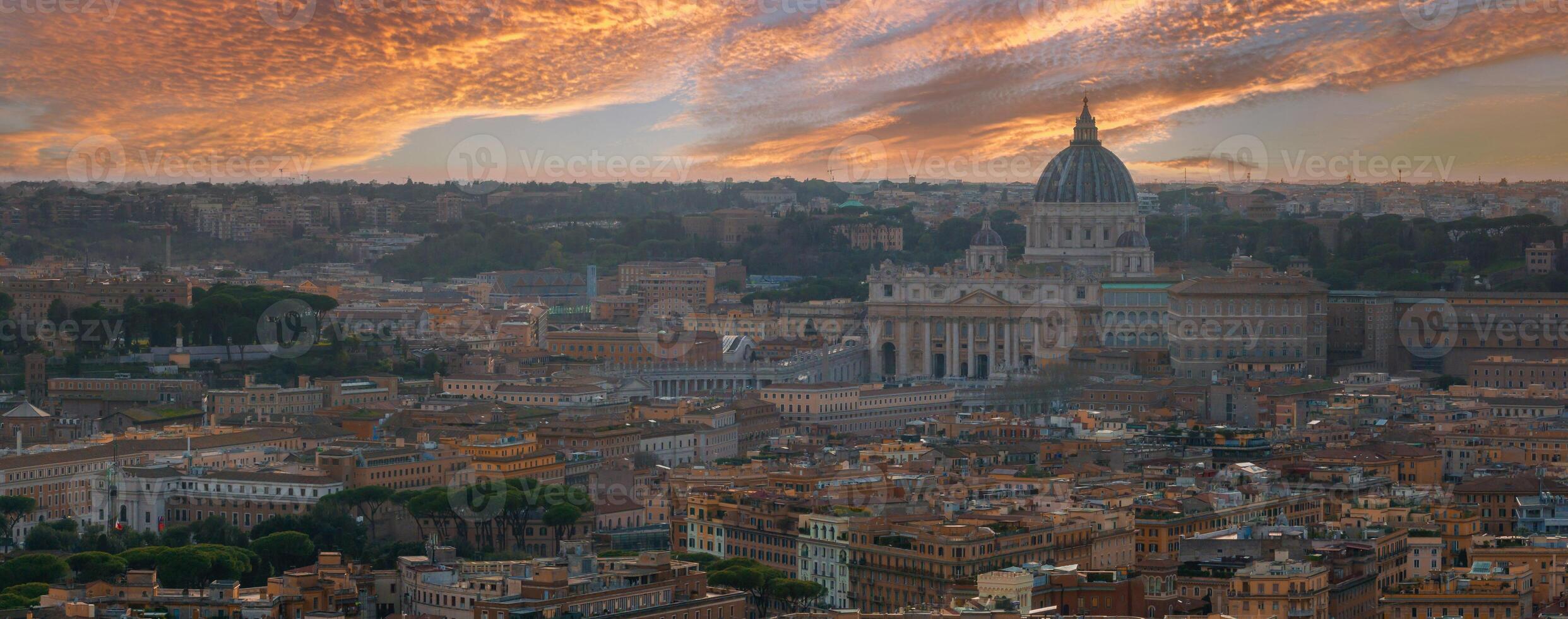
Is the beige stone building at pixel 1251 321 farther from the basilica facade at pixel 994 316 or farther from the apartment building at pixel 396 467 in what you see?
the apartment building at pixel 396 467

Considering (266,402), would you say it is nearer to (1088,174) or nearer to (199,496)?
(199,496)

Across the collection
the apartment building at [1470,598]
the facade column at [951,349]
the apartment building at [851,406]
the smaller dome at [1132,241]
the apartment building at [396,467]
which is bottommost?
the apartment building at [1470,598]

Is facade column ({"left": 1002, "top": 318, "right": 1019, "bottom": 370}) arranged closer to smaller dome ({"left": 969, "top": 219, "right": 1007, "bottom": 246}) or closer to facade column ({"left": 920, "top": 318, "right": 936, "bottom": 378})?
facade column ({"left": 920, "top": 318, "right": 936, "bottom": 378})

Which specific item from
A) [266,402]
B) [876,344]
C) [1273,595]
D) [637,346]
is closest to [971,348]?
[876,344]

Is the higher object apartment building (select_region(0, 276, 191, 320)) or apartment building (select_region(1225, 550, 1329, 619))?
apartment building (select_region(0, 276, 191, 320))

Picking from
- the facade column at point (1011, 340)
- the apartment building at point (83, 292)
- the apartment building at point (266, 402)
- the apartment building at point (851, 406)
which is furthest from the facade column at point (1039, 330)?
the apartment building at point (266, 402)

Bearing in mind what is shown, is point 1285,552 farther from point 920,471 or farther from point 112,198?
point 112,198

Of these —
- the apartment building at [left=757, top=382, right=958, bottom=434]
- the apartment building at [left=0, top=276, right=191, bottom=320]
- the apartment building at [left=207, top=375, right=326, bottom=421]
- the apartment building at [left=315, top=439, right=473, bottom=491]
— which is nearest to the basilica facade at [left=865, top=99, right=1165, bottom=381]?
the apartment building at [left=757, top=382, right=958, bottom=434]
